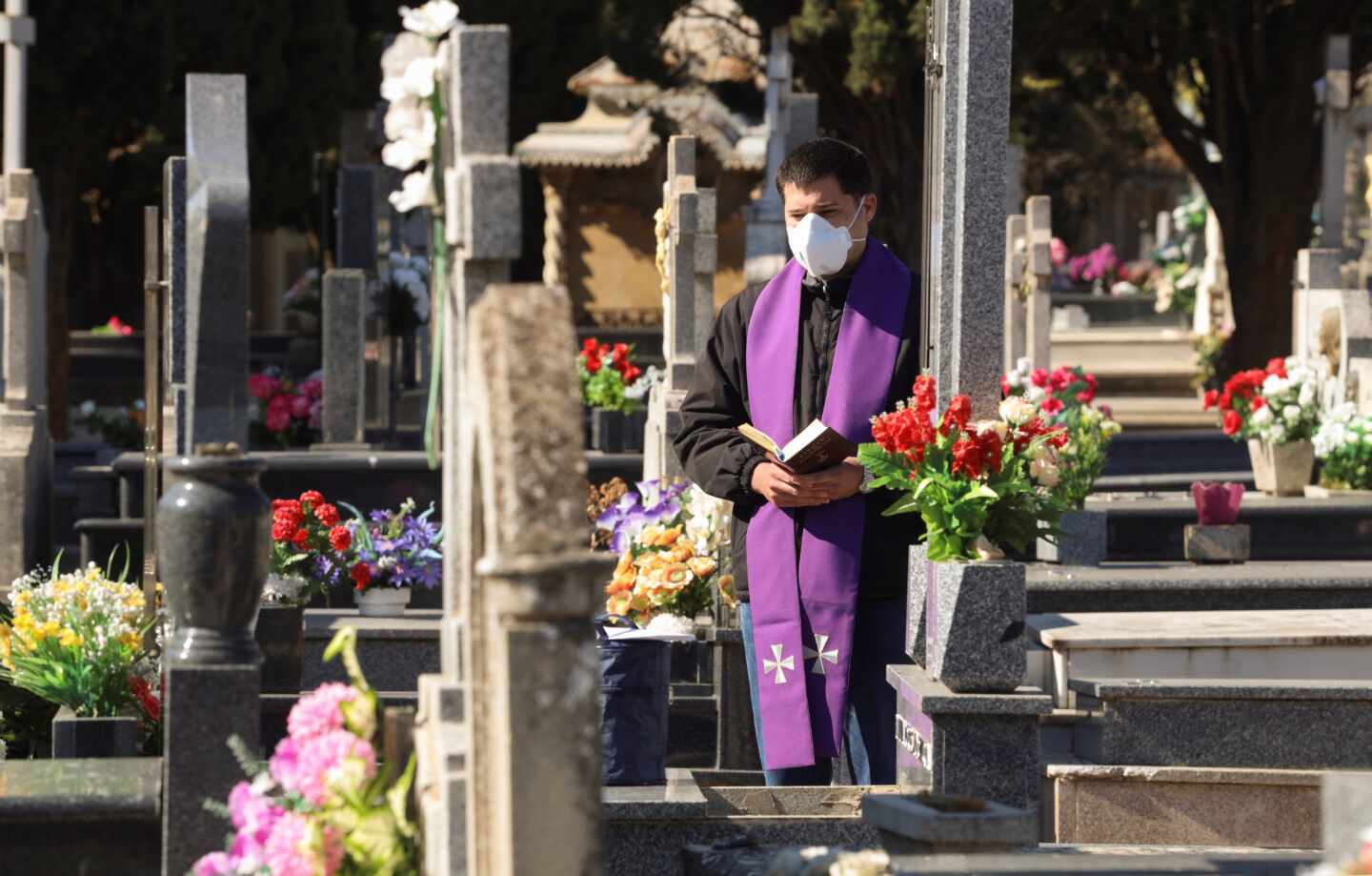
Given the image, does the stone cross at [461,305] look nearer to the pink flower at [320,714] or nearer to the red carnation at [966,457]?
the pink flower at [320,714]

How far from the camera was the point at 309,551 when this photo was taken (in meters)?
9.38

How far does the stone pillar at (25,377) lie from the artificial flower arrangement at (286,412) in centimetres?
203

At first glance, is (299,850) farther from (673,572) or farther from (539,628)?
(673,572)

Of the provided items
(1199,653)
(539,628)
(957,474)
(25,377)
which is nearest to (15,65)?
(25,377)

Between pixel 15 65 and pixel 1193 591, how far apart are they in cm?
1148

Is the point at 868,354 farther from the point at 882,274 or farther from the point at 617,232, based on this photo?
the point at 617,232

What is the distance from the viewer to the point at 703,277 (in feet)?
43.9

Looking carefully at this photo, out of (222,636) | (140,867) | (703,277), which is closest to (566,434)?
(222,636)

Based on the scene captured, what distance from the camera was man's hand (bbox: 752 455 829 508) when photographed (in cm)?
609

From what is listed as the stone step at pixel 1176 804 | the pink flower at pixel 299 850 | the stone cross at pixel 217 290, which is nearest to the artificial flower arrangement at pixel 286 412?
the stone step at pixel 1176 804

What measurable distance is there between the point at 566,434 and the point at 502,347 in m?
0.19

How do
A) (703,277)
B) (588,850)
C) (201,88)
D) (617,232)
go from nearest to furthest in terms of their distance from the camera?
1. (588,850)
2. (201,88)
3. (703,277)
4. (617,232)

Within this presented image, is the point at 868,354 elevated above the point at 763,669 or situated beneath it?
elevated above

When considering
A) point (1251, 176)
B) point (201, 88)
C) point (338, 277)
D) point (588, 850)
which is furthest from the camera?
point (1251, 176)
